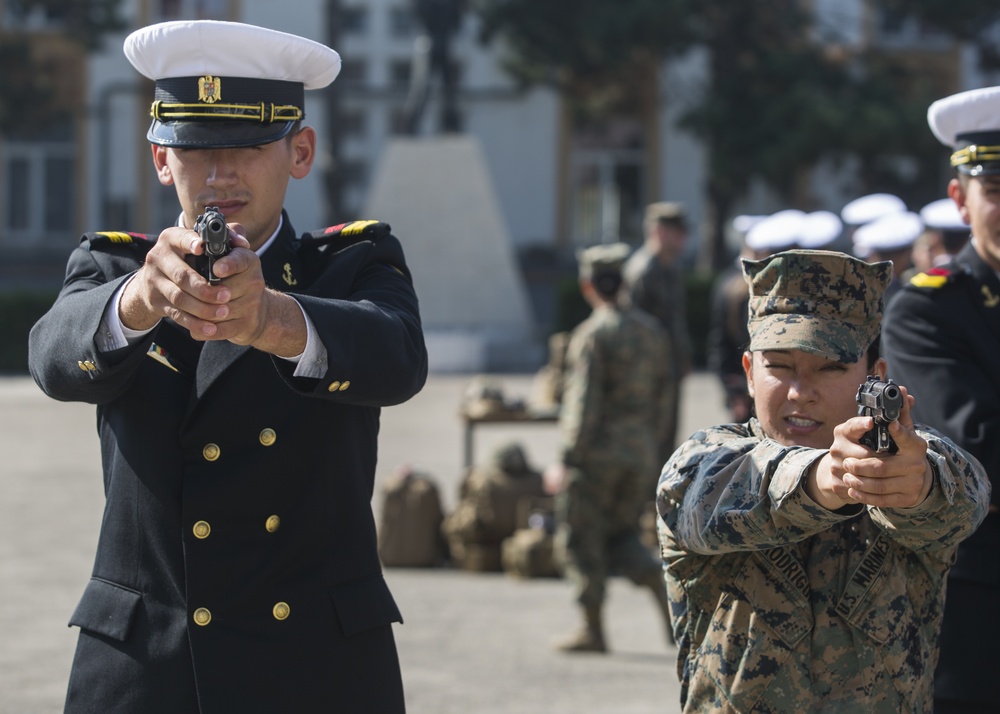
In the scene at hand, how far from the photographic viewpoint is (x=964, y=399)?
11.0ft

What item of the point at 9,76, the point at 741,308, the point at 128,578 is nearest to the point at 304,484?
the point at 128,578

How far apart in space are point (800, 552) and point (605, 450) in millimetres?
4456

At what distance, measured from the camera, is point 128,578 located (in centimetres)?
267

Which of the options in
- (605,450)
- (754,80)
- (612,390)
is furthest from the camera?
(754,80)

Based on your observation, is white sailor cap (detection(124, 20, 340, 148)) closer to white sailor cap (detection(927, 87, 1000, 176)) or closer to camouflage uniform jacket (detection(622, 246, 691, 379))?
white sailor cap (detection(927, 87, 1000, 176))

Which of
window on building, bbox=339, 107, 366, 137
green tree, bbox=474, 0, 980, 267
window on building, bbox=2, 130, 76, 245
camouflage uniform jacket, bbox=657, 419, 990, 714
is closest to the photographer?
camouflage uniform jacket, bbox=657, 419, 990, 714

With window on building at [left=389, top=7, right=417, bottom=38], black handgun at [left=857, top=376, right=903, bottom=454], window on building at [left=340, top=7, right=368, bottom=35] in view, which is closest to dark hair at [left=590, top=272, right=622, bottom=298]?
black handgun at [left=857, top=376, right=903, bottom=454]

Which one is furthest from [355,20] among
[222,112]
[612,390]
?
[222,112]

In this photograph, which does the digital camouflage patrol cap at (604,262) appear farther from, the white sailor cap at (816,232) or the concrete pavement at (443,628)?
the concrete pavement at (443,628)

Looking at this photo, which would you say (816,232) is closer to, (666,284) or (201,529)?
(666,284)

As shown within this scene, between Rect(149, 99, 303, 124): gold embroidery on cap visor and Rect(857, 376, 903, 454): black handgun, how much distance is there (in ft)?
3.66

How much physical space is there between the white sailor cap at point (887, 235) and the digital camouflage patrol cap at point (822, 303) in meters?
4.94

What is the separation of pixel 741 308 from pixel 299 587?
5700mm

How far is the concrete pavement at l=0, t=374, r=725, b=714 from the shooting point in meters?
6.25
